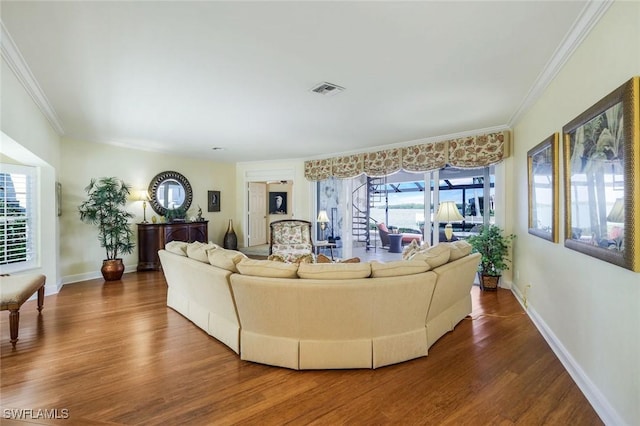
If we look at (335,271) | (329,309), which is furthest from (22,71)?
(329,309)

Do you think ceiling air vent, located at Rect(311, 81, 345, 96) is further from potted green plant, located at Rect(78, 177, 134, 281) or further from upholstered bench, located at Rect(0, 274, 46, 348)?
potted green plant, located at Rect(78, 177, 134, 281)

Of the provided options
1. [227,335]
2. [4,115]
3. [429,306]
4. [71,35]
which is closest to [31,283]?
[4,115]

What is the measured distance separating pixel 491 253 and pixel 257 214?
6628 mm

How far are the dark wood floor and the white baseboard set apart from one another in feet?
0.16

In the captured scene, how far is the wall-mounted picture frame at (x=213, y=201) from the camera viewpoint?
7.50m

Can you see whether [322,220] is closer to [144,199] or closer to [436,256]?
[144,199]

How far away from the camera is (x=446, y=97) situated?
3.30m

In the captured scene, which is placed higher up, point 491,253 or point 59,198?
point 59,198

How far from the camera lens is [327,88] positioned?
10.1ft

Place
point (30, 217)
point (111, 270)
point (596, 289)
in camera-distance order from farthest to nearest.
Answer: point (111, 270), point (30, 217), point (596, 289)

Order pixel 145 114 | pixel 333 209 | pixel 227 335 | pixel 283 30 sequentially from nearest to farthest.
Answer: pixel 283 30 → pixel 227 335 → pixel 145 114 → pixel 333 209

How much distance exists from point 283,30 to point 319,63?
1.72ft

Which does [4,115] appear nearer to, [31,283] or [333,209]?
[31,283]

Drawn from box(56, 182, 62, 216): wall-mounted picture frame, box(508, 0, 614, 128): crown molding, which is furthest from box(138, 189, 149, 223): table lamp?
box(508, 0, 614, 128): crown molding
